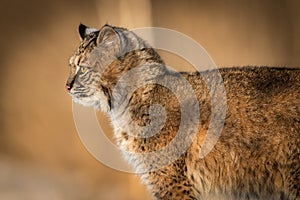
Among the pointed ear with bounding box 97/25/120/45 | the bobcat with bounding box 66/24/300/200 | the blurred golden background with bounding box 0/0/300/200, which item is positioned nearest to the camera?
the bobcat with bounding box 66/24/300/200

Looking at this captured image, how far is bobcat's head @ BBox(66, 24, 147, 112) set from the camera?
403 centimetres

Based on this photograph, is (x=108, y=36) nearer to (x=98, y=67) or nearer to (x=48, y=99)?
(x=98, y=67)

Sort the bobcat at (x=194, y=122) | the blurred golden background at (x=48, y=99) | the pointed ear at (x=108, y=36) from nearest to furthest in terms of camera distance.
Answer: the bobcat at (x=194, y=122) < the pointed ear at (x=108, y=36) < the blurred golden background at (x=48, y=99)

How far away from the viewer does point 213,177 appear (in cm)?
391

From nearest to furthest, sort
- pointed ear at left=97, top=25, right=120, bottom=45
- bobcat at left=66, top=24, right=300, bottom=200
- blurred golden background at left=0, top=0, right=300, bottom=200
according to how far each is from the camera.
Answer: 1. bobcat at left=66, top=24, right=300, bottom=200
2. pointed ear at left=97, top=25, right=120, bottom=45
3. blurred golden background at left=0, top=0, right=300, bottom=200

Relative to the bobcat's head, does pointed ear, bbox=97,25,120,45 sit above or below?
above

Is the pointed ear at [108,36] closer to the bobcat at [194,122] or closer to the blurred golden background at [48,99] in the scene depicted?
the bobcat at [194,122]

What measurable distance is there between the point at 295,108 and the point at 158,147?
28.6 inches

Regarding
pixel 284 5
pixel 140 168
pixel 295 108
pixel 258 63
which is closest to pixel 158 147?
pixel 140 168

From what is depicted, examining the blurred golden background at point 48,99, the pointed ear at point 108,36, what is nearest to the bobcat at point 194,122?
the pointed ear at point 108,36

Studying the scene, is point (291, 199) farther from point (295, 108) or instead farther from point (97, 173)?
point (97, 173)

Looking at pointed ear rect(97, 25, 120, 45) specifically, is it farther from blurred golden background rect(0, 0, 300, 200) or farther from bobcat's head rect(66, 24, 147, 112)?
blurred golden background rect(0, 0, 300, 200)

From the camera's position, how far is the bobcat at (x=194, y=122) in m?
3.84

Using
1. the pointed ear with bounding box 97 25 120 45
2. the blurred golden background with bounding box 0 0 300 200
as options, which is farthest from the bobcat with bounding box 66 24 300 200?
the blurred golden background with bounding box 0 0 300 200
